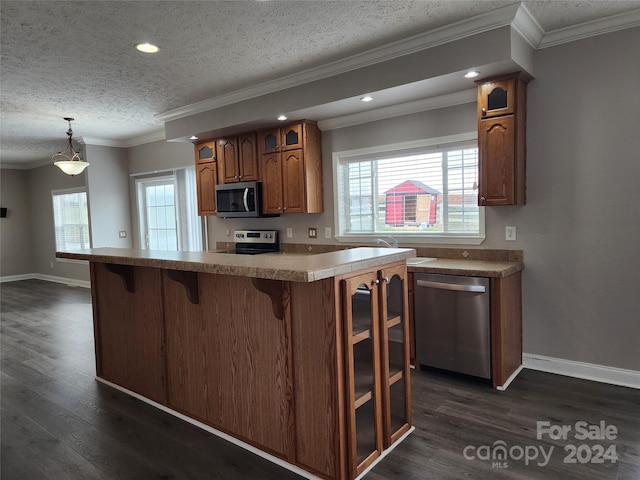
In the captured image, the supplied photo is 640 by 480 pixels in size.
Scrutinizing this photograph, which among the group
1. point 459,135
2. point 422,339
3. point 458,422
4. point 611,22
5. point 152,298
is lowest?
point 458,422

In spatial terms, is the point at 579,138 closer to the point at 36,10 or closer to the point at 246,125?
the point at 246,125

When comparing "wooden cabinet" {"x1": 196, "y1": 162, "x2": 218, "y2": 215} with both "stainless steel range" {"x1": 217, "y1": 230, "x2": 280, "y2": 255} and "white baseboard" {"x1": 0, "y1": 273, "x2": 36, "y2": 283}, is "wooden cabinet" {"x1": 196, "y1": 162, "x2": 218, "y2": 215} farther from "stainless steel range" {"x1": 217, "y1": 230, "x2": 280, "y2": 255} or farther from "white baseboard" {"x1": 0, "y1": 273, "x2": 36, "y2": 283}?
"white baseboard" {"x1": 0, "y1": 273, "x2": 36, "y2": 283}

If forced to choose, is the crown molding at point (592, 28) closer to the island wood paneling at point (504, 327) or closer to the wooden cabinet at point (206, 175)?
the island wood paneling at point (504, 327)

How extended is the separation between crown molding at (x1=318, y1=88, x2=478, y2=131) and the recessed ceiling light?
1.79 metres

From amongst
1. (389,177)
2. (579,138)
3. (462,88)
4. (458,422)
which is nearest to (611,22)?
(579,138)

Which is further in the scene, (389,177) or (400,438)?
(389,177)

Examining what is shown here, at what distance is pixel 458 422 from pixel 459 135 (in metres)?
2.27

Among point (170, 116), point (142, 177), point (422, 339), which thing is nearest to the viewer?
point (422, 339)

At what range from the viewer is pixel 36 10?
96.7 inches

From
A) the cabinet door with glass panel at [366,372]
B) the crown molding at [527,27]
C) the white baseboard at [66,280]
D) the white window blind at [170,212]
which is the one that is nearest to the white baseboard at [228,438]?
the cabinet door with glass panel at [366,372]

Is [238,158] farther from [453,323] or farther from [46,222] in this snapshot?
[46,222]

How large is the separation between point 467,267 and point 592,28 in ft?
6.14

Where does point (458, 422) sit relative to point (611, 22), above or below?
below

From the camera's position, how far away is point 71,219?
8484 mm
